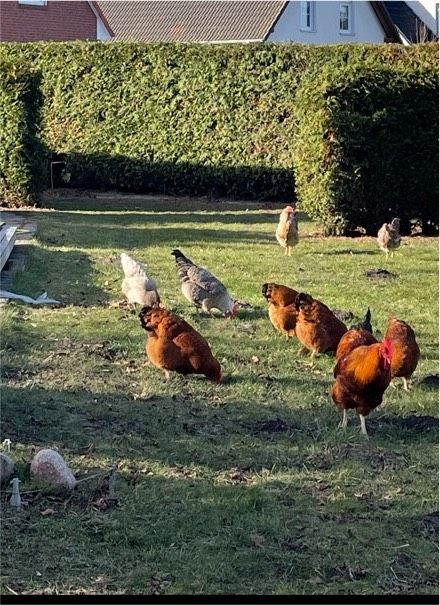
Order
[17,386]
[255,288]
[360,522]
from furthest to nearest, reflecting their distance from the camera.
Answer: [255,288] → [17,386] → [360,522]

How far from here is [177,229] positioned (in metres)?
9.41

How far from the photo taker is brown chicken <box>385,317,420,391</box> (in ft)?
12.9

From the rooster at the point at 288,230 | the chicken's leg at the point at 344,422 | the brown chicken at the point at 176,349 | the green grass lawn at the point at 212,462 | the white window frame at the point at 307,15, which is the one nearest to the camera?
the green grass lawn at the point at 212,462

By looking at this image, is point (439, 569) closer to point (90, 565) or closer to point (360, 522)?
point (360, 522)

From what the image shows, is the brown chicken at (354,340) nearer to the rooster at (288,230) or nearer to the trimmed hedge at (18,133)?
the rooster at (288,230)

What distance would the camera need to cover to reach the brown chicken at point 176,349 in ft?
13.5

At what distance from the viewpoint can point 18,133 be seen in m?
10.4

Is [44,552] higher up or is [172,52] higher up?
[172,52]

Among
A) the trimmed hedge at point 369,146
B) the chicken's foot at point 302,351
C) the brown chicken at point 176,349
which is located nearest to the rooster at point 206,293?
the chicken's foot at point 302,351

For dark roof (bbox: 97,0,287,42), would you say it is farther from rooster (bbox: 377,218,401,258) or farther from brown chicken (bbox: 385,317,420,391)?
brown chicken (bbox: 385,317,420,391)

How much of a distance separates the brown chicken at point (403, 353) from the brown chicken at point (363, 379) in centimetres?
43

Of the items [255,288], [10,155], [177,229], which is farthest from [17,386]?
[10,155]

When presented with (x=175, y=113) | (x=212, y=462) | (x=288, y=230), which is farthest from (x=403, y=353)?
(x=175, y=113)

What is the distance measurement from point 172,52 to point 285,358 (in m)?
8.73
